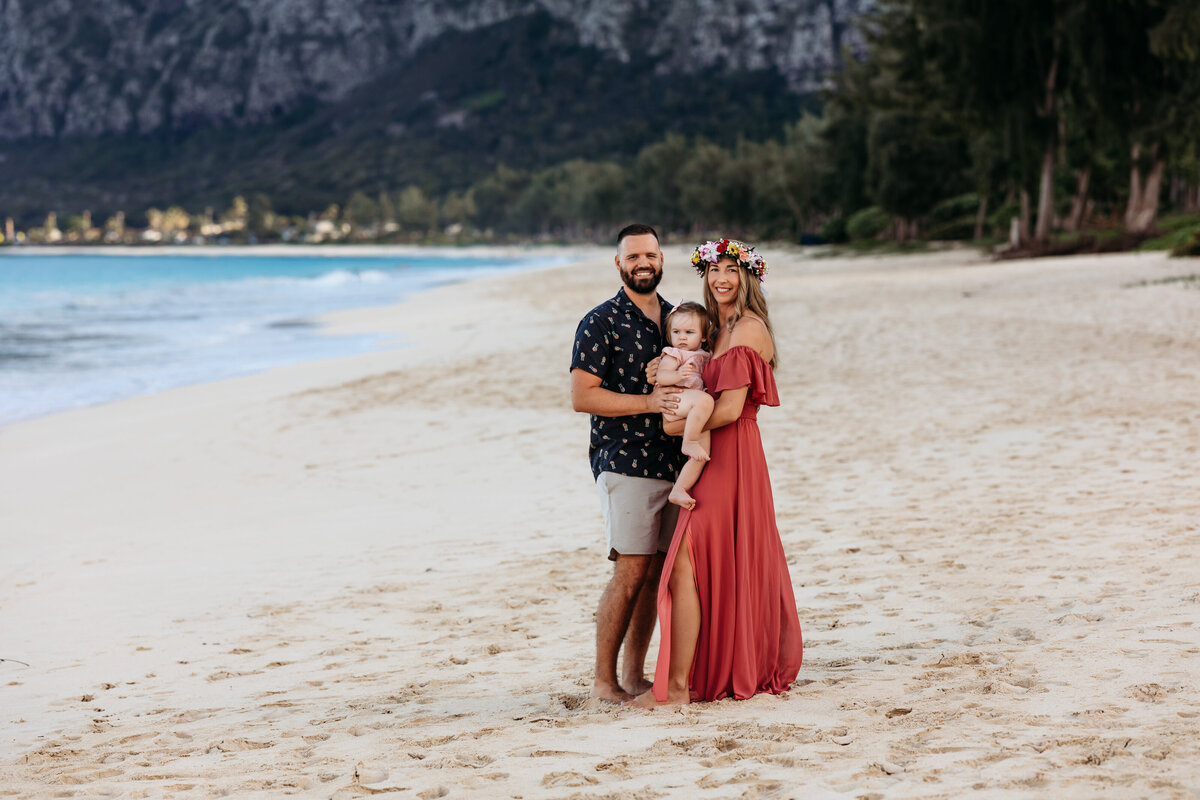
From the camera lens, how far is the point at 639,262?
4.22 m

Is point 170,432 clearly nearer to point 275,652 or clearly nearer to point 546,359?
point 546,359

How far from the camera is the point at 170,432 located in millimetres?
12508

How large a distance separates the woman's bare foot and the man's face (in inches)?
62.3

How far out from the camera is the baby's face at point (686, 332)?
409cm

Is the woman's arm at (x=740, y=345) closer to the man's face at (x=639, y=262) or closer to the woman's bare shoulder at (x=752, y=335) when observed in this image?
the woman's bare shoulder at (x=752, y=335)

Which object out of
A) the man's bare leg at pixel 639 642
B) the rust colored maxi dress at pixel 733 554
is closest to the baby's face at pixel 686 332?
the rust colored maxi dress at pixel 733 554

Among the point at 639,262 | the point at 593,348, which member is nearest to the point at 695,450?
the point at 593,348

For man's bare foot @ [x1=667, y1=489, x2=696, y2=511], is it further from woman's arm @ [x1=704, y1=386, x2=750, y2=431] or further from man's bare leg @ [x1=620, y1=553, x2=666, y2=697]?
man's bare leg @ [x1=620, y1=553, x2=666, y2=697]

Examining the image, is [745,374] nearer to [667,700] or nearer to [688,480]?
[688,480]

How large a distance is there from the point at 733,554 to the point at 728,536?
0.08 m

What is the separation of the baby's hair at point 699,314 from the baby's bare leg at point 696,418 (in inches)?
11.6

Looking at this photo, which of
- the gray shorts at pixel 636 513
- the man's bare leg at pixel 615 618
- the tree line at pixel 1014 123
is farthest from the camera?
the tree line at pixel 1014 123

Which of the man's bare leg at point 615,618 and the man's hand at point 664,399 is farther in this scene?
the man's bare leg at point 615,618

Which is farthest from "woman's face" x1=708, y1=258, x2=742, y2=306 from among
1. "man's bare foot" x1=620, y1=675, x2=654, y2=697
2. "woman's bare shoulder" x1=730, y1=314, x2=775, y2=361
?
"man's bare foot" x1=620, y1=675, x2=654, y2=697
